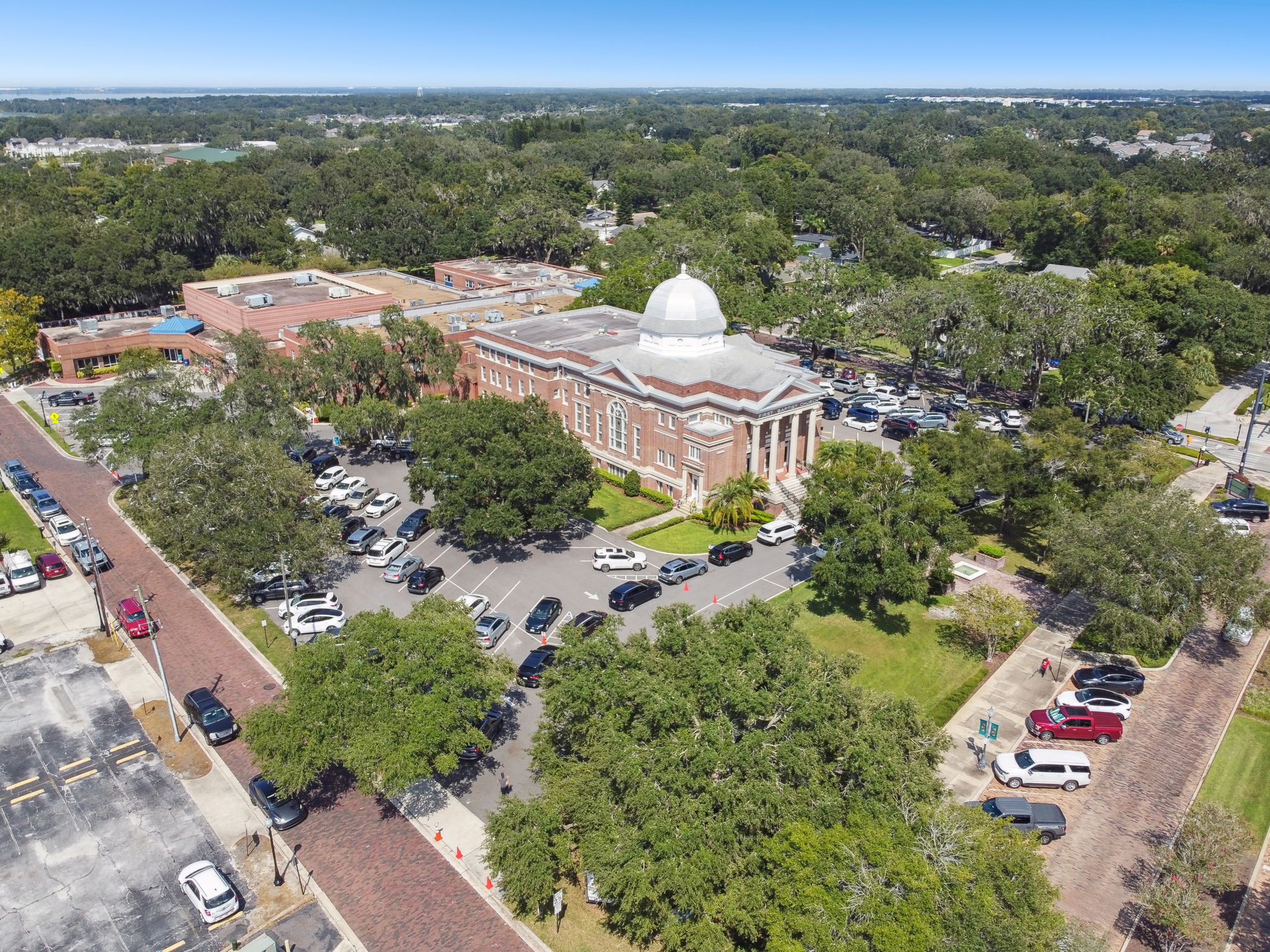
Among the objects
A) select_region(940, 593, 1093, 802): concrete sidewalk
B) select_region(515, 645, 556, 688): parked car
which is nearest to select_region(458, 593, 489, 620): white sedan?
select_region(515, 645, 556, 688): parked car

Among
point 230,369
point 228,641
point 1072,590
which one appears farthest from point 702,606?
point 230,369

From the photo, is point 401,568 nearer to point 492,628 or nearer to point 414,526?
point 414,526

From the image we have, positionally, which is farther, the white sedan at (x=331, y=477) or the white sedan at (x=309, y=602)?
the white sedan at (x=331, y=477)

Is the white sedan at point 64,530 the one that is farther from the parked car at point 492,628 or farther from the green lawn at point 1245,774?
the parked car at point 492,628

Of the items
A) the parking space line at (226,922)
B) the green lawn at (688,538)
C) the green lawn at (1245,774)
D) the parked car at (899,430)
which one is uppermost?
the parked car at (899,430)

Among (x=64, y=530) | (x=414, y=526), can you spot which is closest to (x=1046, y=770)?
(x=414, y=526)

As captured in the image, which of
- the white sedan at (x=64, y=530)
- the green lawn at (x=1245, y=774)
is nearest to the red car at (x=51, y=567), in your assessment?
the white sedan at (x=64, y=530)

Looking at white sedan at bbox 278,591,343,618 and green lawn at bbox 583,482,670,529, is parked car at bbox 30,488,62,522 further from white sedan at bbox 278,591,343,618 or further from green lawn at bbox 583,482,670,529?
green lawn at bbox 583,482,670,529
